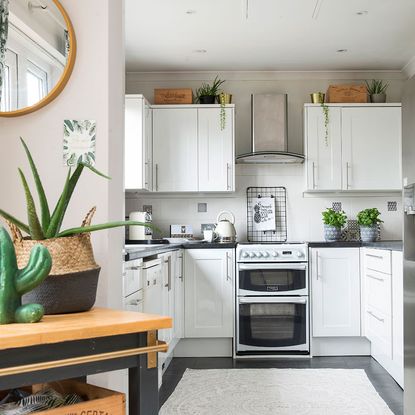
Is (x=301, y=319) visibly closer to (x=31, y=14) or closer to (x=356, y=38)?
(x=356, y=38)

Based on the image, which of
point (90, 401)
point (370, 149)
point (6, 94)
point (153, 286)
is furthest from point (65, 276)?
point (370, 149)

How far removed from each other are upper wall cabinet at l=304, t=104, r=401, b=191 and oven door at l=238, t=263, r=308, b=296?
885 millimetres

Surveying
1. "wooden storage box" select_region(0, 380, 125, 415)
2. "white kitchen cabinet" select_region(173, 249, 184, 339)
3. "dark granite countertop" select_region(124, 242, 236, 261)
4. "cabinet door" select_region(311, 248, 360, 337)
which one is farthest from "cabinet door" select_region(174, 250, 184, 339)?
"wooden storage box" select_region(0, 380, 125, 415)

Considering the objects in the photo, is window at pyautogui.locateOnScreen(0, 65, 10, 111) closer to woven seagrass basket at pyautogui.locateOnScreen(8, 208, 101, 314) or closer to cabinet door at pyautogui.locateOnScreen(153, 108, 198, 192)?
woven seagrass basket at pyautogui.locateOnScreen(8, 208, 101, 314)

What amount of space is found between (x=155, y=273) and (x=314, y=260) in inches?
68.6

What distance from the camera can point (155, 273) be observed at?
141 inches

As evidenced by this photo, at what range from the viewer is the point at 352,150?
5410 millimetres

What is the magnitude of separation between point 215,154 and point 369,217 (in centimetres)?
144

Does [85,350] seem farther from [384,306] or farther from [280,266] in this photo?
[280,266]

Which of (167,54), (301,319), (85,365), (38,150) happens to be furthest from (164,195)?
(85,365)

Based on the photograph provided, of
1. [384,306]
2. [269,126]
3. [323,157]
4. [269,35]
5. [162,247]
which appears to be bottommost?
[384,306]

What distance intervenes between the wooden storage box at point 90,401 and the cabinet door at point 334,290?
11.9 ft

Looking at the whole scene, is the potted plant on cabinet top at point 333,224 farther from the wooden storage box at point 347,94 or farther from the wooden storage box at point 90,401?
the wooden storage box at point 90,401

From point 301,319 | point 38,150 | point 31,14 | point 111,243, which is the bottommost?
point 301,319
